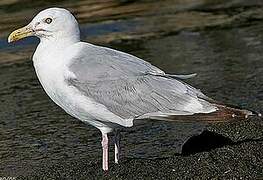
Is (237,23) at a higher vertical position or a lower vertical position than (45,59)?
lower

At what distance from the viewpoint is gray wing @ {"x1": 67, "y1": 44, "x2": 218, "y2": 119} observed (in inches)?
254

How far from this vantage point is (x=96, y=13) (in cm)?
1462

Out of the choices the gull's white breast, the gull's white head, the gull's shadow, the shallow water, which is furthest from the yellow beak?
the gull's shadow

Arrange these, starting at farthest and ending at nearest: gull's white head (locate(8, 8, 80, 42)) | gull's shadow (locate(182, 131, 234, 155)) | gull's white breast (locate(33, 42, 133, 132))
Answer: gull's shadow (locate(182, 131, 234, 155)) → gull's white head (locate(8, 8, 80, 42)) → gull's white breast (locate(33, 42, 133, 132))

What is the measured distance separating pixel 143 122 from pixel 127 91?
201cm

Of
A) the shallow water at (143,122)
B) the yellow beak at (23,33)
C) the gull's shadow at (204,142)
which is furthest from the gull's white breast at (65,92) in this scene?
the shallow water at (143,122)

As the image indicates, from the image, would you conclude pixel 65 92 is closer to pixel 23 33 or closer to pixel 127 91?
pixel 127 91

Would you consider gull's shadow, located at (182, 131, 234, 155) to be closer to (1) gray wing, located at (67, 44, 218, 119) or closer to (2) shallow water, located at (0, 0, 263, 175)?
(2) shallow water, located at (0, 0, 263, 175)

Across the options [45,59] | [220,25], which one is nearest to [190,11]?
[220,25]

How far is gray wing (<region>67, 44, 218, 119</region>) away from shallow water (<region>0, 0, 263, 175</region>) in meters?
1.24

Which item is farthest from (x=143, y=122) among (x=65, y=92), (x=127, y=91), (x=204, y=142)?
(x=65, y=92)

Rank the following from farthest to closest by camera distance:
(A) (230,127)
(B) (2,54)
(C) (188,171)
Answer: (B) (2,54) < (A) (230,127) < (C) (188,171)

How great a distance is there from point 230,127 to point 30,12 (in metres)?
7.96

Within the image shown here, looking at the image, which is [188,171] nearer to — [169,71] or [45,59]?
[45,59]
